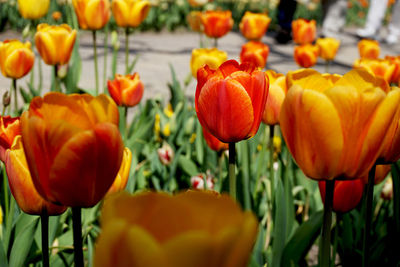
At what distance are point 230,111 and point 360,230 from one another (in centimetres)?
73

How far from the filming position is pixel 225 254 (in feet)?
1.03

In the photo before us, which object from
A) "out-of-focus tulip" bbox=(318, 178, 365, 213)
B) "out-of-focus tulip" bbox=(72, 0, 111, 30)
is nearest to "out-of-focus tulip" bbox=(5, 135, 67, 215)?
"out-of-focus tulip" bbox=(318, 178, 365, 213)

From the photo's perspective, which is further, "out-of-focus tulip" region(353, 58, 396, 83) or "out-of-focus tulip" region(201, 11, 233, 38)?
"out-of-focus tulip" region(201, 11, 233, 38)

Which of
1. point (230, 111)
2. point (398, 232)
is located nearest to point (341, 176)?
point (230, 111)

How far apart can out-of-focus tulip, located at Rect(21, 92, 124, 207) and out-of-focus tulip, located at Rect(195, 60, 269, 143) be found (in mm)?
219

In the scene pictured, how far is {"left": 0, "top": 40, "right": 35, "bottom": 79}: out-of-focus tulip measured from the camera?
143cm

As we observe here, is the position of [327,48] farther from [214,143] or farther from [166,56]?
[166,56]

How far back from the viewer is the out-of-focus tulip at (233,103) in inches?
29.7

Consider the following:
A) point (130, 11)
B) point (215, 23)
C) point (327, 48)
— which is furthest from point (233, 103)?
point (327, 48)

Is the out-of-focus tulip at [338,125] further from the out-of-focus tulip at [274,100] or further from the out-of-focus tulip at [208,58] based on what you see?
the out-of-focus tulip at [208,58]

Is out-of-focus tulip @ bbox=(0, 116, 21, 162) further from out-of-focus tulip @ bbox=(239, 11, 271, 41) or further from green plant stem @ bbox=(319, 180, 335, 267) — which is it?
out-of-focus tulip @ bbox=(239, 11, 271, 41)

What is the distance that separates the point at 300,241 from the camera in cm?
107

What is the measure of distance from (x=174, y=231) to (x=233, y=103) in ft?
1.41

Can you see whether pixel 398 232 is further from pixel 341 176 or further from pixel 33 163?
pixel 33 163
